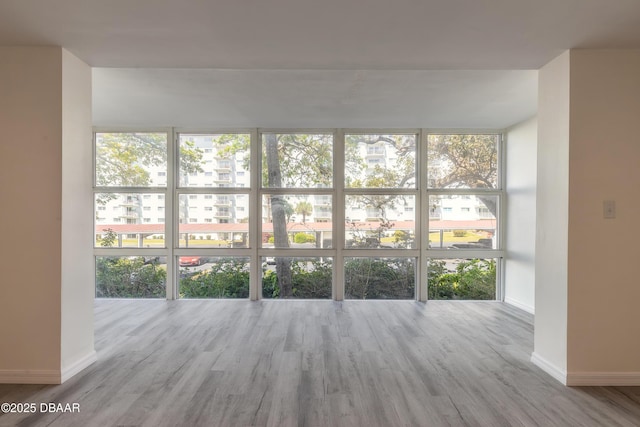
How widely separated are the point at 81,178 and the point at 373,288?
406 centimetres

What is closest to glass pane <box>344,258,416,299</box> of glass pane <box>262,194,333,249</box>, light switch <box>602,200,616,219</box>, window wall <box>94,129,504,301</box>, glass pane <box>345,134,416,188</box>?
window wall <box>94,129,504,301</box>

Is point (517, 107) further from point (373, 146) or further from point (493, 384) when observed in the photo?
point (493, 384)

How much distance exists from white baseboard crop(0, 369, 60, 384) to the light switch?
4.48 meters

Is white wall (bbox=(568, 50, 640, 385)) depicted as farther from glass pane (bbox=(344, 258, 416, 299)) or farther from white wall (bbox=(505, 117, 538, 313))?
glass pane (bbox=(344, 258, 416, 299))

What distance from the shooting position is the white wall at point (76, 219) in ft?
8.52

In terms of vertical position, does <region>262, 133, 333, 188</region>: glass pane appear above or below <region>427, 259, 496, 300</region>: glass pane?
above

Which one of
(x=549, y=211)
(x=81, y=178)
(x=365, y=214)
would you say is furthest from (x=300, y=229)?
(x=549, y=211)

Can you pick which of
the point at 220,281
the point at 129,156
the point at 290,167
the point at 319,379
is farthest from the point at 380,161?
the point at 129,156

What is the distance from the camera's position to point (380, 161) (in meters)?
5.23

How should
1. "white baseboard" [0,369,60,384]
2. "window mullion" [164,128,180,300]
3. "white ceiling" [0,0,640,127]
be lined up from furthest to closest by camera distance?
"window mullion" [164,128,180,300], "white baseboard" [0,369,60,384], "white ceiling" [0,0,640,127]

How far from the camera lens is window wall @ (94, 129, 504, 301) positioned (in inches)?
204

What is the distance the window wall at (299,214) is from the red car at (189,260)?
0.02 metres

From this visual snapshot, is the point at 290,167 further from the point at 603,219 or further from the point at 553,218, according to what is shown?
the point at 603,219

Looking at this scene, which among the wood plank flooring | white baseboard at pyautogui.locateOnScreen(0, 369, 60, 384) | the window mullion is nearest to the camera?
the wood plank flooring
